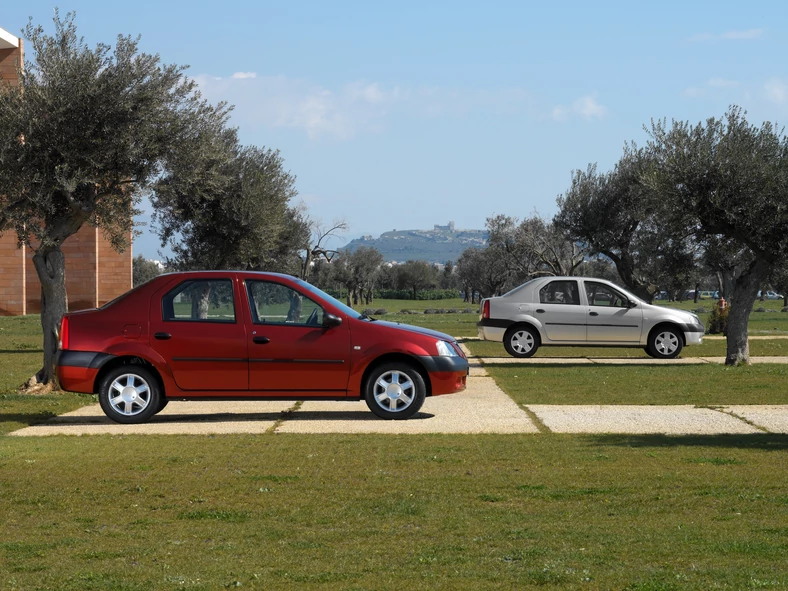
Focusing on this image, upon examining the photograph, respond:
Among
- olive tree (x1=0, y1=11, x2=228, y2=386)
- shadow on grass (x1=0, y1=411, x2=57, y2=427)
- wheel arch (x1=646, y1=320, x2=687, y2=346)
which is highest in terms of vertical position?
olive tree (x1=0, y1=11, x2=228, y2=386)

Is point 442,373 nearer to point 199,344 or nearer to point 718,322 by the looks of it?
point 199,344

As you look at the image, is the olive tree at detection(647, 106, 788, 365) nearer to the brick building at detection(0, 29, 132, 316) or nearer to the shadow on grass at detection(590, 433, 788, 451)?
the shadow on grass at detection(590, 433, 788, 451)

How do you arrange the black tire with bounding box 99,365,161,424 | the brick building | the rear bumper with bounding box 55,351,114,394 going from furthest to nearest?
the brick building → the black tire with bounding box 99,365,161,424 → the rear bumper with bounding box 55,351,114,394

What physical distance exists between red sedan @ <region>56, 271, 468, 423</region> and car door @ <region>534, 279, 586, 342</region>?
1041 centimetres

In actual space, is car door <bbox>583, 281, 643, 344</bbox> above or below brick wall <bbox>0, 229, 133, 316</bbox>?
below

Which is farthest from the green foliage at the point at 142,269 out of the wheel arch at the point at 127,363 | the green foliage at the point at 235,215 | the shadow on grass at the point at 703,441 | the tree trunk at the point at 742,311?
the shadow on grass at the point at 703,441

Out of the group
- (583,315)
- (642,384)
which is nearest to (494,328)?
(583,315)

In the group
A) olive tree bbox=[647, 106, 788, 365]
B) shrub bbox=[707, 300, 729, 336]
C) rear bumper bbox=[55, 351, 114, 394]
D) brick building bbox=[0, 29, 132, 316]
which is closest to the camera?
rear bumper bbox=[55, 351, 114, 394]

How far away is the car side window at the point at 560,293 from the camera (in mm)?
21953

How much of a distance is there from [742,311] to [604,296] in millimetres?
→ 2845

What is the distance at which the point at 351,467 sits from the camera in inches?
336

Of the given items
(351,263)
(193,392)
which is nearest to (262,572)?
(193,392)

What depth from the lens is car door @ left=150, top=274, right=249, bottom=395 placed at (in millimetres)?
11461

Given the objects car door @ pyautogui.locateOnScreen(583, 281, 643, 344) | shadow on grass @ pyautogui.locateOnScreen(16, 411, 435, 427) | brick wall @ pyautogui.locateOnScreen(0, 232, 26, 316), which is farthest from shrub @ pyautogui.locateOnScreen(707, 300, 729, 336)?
brick wall @ pyautogui.locateOnScreen(0, 232, 26, 316)
